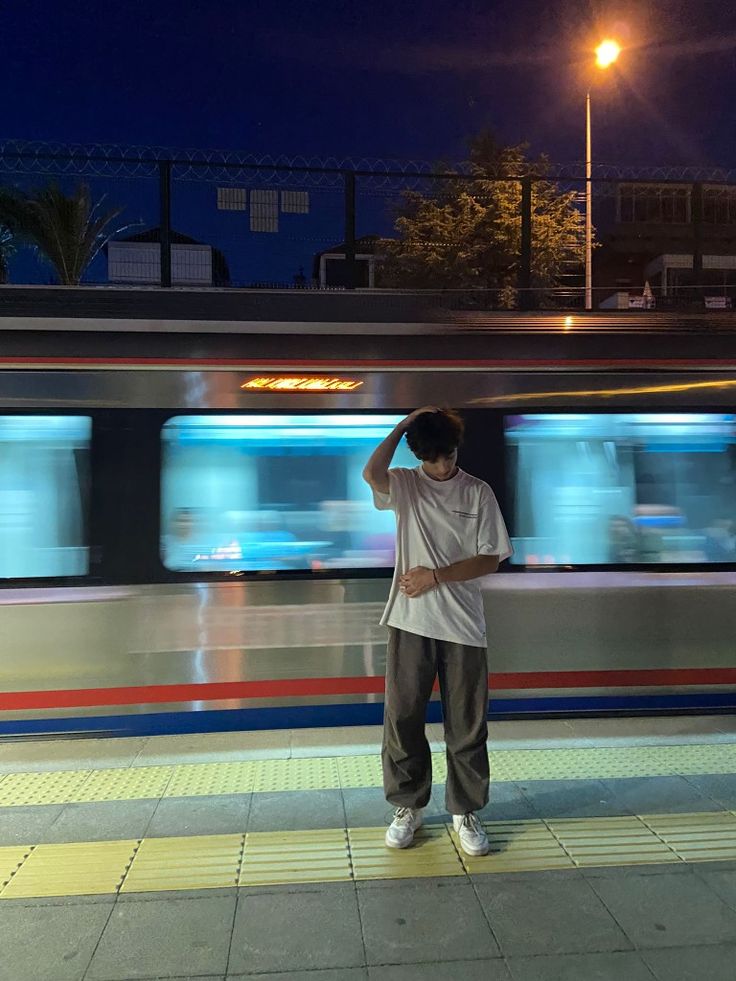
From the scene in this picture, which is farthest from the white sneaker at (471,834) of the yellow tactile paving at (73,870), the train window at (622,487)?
the train window at (622,487)

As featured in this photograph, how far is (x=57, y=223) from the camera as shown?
49.6ft

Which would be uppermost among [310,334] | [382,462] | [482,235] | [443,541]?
[482,235]

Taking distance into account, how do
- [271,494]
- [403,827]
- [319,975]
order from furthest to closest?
[271,494]
[403,827]
[319,975]

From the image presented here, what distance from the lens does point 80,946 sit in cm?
274

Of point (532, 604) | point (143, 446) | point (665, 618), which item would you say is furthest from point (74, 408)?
point (665, 618)

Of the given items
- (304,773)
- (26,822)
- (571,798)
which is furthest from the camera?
(304,773)

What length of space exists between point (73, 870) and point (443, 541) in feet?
6.28

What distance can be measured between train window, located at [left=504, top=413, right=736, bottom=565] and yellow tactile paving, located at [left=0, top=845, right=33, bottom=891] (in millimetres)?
2898

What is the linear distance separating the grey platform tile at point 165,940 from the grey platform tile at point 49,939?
48 millimetres

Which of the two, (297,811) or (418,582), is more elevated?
(418,582)

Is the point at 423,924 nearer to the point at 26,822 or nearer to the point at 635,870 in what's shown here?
the point at 635,870

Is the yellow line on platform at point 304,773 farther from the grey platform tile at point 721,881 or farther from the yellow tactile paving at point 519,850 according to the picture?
the grey platform tile at point 721,881

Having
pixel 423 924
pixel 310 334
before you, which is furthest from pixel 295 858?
pixel 310 334

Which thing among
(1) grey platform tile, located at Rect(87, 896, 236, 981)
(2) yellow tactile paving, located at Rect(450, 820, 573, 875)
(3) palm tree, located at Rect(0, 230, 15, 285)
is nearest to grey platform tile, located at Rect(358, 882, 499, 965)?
(2) yellow tactile paving, located at Rect(450, 820, 573, 875)
